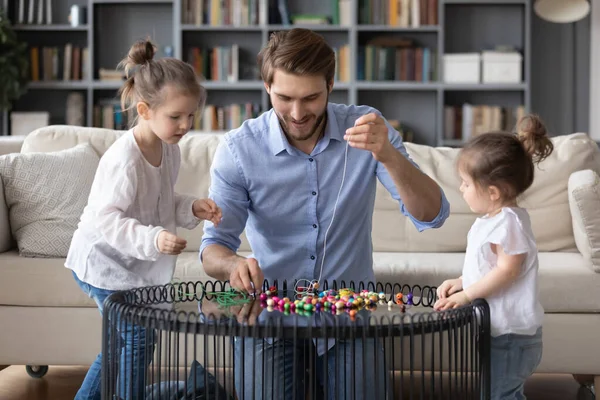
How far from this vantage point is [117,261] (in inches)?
79.0

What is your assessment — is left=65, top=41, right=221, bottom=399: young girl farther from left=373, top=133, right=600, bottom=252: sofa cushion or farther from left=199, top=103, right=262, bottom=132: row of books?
left=199, top=103, right=262, bottom=132: row of books

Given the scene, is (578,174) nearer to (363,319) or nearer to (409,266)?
(409,266)

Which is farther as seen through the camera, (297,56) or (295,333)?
(297,56)

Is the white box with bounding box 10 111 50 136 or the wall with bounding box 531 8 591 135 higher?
the wall with bounding box 531 8 591 135

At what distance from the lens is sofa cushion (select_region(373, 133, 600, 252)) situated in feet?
9.46

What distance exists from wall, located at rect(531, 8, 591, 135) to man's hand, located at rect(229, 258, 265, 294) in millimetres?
4789

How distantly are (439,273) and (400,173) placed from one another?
0.92m

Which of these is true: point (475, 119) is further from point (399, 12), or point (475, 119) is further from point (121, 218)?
point (121, 218)

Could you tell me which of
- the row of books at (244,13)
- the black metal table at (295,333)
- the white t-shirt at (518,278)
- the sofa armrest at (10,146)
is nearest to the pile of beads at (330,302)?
the black metal table at (295,333)

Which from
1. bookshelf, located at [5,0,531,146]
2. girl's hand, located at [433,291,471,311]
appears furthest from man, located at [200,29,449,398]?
bookshelf, located at [5,0,531,146]

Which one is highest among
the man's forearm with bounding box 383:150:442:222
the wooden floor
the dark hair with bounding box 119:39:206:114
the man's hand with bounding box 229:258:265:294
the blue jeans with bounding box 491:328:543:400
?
the dark hair with bounding box 119:39:206:114

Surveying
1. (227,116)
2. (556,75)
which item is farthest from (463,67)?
(227,116)

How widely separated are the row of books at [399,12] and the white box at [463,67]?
0.29 meters

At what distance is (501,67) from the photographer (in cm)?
566
